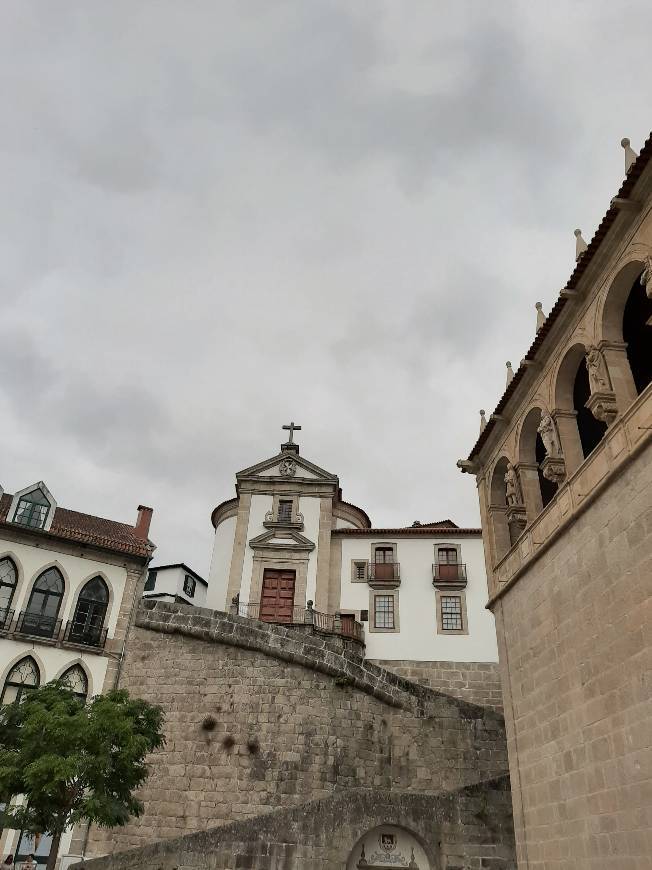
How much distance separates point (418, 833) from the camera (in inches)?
560

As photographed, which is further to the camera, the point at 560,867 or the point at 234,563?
the point at 234,563

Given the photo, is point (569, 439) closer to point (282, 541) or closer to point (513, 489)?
point (513, 489)

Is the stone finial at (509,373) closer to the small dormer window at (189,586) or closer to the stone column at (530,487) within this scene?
the stone column at (530,487)

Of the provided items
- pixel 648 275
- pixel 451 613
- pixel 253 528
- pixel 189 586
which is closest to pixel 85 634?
pixel 253 528

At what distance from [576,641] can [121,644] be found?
14.4 meters

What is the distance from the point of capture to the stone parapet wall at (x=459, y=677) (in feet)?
82.3

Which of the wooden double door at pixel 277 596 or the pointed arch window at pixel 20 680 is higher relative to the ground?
the wooden double door at pixel 277 596

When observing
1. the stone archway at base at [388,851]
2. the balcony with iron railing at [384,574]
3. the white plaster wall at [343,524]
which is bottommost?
the stone archway at base at [388,851]

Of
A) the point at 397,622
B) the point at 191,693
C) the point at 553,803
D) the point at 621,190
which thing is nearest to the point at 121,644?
the point at 191,693

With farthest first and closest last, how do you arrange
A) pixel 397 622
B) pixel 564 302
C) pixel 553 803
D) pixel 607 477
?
pixel 397 622 → pixel 564 302 → pixel 553 803 → pixel 607 477

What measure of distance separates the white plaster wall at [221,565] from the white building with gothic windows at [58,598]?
7547 mm

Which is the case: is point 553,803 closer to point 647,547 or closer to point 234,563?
point 647,547

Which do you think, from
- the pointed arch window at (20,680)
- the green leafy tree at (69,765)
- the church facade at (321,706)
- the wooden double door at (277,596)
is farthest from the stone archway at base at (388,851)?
the wooden double door at (277,596)

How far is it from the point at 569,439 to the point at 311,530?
19.4 meters
